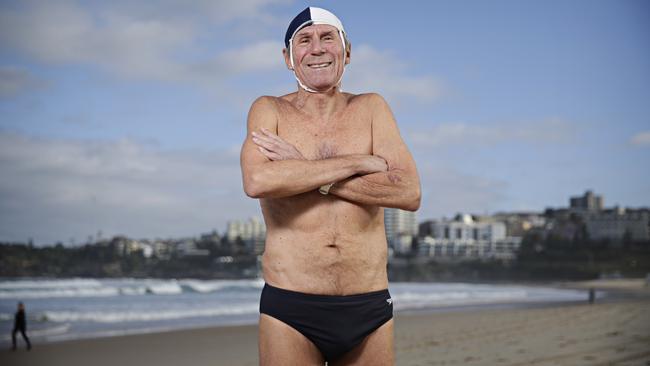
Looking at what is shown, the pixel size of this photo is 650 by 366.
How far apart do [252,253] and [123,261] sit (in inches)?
361

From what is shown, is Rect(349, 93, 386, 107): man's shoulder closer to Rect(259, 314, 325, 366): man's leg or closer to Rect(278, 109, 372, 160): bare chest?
Rect(278, 109, 372, 160): bare chest

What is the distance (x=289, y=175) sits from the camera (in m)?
2.00


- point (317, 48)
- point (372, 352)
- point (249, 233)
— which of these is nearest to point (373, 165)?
point (317, 48)

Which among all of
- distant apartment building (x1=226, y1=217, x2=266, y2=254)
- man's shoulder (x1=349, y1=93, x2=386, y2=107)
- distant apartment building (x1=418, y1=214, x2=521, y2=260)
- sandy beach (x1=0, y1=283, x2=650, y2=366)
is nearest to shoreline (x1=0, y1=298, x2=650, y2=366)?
sandy beach (x1=0, y1=283, x2=650, y2=366)

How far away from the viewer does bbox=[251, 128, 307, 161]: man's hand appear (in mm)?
2086

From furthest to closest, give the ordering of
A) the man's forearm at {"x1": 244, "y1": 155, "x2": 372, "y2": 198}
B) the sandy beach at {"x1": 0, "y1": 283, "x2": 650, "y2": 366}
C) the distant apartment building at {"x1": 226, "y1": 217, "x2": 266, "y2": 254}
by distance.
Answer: the distant apartment building at {"x1": 226, "y1": 217, "x2": 266, "y2": 254}
the sandy beach at {"x1": 0, "y1": 283, "x2": 650, "y2": 366}
the man's forearm at {"x1": 244, "y1": 155, "x2": 372, "y2": 198}

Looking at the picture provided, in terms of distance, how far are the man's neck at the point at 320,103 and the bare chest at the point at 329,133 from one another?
2 centimetres

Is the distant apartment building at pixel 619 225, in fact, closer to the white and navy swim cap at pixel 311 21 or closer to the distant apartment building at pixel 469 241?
the distant apartment building at pixel 469 241

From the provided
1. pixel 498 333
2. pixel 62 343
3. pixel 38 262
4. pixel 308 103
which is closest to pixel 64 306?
pixel 62 343

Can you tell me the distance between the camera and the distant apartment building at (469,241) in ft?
211

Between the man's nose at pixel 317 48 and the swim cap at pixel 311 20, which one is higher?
the swim cap at pixel 311 20

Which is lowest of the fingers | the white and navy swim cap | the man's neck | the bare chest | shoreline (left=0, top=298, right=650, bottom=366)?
shoreline (left=0, top=298, right=650, bottom=366)

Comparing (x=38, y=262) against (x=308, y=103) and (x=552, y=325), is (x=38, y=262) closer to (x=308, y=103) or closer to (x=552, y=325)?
(x=552, y=325)

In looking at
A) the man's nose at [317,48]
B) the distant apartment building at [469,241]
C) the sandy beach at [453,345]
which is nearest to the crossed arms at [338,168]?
the man's nose at [317,48]
